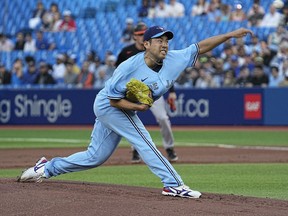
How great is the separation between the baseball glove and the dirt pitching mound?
3.12 feet

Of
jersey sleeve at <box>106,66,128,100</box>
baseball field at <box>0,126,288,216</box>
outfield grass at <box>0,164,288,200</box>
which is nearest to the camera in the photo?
baseball field at <box>0,126,288,216</box>

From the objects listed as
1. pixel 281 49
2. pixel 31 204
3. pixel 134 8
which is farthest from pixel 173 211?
pixel 134 8

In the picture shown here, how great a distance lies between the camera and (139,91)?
Result: 25.1 feet

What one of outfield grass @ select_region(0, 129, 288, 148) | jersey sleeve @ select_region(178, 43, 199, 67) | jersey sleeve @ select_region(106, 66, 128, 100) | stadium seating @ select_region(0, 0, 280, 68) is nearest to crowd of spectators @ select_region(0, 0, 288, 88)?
stadium seating @ select_region(0, 0, 280, 68)

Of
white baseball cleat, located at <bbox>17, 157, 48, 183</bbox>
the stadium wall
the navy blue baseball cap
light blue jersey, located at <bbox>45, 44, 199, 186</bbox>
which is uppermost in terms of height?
the navy blue baseball cap

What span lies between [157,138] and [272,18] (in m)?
5.82

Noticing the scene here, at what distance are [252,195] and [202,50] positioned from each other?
1.66 metres

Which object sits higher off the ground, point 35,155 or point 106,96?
point 106,96

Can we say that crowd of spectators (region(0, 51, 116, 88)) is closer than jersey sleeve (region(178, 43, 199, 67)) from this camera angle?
No

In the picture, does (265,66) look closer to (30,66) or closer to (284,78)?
(284,78)

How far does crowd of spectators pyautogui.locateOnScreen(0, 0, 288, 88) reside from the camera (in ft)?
69.7

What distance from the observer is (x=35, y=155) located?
14.2 meters

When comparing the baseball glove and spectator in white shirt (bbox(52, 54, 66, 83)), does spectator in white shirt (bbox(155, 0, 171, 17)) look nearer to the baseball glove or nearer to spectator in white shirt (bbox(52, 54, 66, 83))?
spectator in white shirt (bbox(52, 54, 66, 83))

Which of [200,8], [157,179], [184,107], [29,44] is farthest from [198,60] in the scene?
[157,179]
